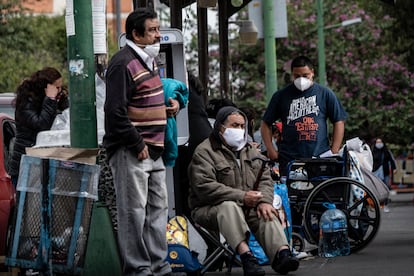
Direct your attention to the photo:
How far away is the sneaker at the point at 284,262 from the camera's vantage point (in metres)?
9.91

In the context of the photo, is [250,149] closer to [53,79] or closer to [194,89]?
[194,89]

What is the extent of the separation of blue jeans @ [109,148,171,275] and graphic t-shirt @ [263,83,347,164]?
A: 366cm

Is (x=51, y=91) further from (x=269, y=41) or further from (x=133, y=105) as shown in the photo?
(x=269, y=41)

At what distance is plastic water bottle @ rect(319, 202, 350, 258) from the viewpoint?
40.1 ft

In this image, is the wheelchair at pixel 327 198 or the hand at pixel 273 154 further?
the hand at pixel 273 154

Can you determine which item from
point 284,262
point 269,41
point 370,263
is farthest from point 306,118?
point 269,41

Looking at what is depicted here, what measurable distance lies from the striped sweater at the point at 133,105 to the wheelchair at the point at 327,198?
3273 millimetres

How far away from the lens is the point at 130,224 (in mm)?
9336

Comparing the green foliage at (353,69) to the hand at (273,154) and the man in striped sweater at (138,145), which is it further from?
the man in striped sweater at (138,145)

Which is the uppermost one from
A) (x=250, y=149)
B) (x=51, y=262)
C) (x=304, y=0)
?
(x=304, y=0)

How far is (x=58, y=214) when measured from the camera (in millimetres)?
9422

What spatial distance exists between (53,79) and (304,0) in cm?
3241

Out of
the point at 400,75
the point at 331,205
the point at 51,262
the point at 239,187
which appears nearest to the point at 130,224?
the point at 51,262

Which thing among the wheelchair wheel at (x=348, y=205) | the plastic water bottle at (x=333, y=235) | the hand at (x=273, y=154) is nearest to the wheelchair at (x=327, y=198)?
the wheelchair wheel at (x=348, y=205)
